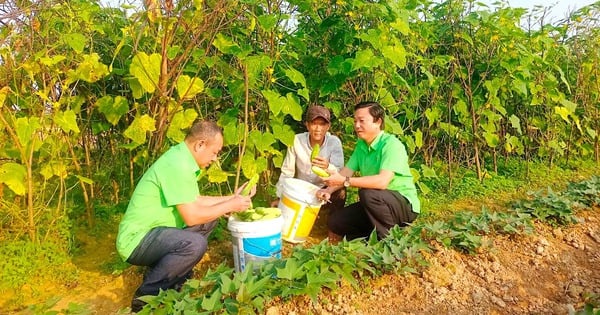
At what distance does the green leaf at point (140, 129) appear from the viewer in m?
3.48

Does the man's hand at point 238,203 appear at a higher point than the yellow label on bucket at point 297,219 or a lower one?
higher

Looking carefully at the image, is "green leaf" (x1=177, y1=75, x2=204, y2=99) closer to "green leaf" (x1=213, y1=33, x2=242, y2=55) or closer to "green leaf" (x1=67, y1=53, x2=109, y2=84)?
"green leaf" (x1=213, y1=33, x2=242, y2=55)

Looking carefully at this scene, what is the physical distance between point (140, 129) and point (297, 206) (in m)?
1.24

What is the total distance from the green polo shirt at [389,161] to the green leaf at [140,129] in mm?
1559

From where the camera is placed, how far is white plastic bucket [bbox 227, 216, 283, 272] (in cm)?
301

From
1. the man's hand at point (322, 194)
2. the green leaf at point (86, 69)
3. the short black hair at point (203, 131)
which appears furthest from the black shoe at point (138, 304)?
the green leaf at point (86, 69)

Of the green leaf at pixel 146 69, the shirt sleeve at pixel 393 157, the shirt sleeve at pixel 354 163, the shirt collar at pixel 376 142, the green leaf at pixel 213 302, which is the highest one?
the green leaf at pixel 146 69

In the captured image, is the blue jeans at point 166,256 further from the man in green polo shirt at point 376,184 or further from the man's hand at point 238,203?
the man in green polo shirt at point 376,184

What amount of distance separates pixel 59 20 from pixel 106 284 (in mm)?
1857

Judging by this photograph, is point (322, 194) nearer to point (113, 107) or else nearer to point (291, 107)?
point (291, 107)

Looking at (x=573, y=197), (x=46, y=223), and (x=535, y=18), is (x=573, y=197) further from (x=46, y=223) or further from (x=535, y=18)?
(x=46, y=223)

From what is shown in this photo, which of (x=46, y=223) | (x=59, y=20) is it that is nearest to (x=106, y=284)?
(x=46, y=223)

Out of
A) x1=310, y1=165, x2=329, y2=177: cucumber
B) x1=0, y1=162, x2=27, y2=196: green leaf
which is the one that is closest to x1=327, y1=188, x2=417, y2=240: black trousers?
x1=310, y1=165, x2=329, y2=177: cucumber

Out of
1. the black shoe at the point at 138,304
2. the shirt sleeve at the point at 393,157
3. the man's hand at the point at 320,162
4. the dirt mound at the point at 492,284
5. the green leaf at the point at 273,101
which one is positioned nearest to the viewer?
the dirt mound at the point at 492,284
